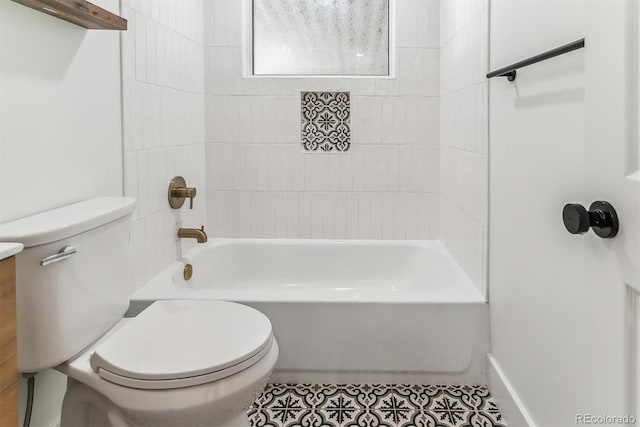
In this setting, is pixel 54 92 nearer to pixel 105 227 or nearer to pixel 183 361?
pixel 105 227

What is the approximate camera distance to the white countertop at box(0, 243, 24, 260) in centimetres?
107

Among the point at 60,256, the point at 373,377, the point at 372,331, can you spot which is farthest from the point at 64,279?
the point at 373,377

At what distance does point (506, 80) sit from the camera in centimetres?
181

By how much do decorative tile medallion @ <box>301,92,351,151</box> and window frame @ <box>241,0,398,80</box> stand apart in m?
0.12

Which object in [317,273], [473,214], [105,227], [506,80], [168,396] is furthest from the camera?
[317,273]

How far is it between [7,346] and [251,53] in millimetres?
2393

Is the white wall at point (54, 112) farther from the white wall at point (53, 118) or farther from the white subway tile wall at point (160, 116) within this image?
the white subway tile wall at point (160, 116)

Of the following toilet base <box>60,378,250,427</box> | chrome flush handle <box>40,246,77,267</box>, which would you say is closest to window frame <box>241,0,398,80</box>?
chrome flush handle <box>40,246,77,267</box>

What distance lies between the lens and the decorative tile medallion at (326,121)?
3.00 m

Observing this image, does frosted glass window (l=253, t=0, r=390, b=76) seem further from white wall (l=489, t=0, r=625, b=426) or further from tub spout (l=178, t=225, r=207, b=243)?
white wall (l=489, t=0, r=625, b=426)

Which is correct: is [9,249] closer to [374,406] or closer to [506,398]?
[374,406]

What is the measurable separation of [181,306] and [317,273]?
4.58ft

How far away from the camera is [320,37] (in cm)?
312

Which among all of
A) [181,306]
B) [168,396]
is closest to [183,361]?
[168,396]
